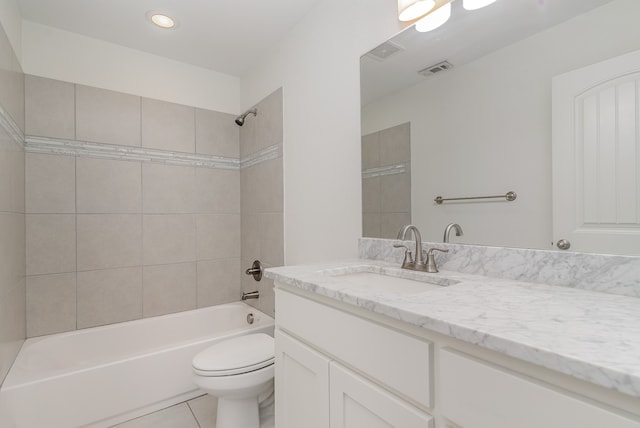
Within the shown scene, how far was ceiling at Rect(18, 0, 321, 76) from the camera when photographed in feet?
5.83

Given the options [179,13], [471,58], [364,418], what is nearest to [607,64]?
[471,58]

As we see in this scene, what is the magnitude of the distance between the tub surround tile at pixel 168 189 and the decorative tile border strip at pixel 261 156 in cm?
44

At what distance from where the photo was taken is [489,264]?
39.7 inches

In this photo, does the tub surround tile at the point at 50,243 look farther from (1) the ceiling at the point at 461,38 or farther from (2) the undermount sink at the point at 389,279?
(1) the ceiling at the point at 461,38

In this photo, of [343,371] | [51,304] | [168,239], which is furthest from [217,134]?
[343,371]

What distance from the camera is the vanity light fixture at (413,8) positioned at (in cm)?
118

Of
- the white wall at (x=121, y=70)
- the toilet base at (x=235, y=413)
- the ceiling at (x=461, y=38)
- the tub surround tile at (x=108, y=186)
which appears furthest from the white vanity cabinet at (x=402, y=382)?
the white wall at (x=121, y=70)

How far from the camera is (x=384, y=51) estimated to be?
1373 millimetres

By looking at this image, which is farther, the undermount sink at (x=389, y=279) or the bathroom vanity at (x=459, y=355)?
the undermount sink at (x=389, y=279)

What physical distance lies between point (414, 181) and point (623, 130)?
671 mm

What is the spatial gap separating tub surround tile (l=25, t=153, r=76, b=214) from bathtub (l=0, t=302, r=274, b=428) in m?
0.83

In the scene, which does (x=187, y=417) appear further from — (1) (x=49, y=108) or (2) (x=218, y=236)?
(1) (x=49, y=108)

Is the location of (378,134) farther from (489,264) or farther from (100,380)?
(100,380)

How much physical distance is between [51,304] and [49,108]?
1.28 m
